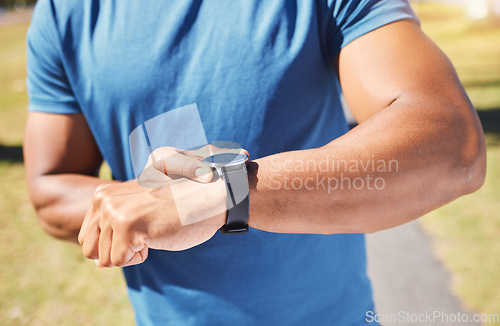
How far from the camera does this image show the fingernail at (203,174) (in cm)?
103

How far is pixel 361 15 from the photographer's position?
117cm

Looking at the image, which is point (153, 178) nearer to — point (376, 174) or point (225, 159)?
point (225, 159)

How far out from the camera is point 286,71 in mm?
1276

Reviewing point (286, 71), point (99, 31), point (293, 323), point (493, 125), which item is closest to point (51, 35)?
point (99, 31)

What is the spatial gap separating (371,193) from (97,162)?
1.08 meters

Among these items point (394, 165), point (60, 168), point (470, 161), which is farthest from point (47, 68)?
point (470, 161)

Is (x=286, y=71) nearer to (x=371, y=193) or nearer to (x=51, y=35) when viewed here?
(x=371, y=193)

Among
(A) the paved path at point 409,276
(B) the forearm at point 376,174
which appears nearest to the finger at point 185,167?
(B) the forearm at point 376,174

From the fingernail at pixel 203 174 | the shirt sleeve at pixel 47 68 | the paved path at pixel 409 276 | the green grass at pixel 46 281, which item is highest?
the shirt sleeve at pixel 47 68

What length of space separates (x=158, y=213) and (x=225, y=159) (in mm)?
213

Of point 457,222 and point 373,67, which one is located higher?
point 373,67

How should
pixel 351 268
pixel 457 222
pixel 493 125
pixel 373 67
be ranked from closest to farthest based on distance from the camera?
1. pixel 373 67
2. pixel 351 268
3. pixel 457 222
4. pixel 493 125

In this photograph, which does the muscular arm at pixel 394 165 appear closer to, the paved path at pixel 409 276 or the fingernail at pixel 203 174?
the fingernail at pixel 203 174

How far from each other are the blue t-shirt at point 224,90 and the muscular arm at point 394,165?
0.78ft
